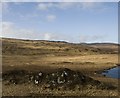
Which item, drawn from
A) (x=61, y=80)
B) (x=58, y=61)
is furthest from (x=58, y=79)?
(x=58, y=61)

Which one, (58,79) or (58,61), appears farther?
(58,61)

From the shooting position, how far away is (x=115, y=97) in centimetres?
3180

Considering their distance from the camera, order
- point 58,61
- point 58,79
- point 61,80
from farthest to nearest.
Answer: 1. point 58,61
2. point 58,79
3. point 61,80

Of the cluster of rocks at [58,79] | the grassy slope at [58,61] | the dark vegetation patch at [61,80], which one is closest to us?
the dark vegetation patch at [61,80]

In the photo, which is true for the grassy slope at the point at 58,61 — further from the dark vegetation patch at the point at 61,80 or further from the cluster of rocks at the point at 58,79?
the cluster of rocks at the point at 58,79

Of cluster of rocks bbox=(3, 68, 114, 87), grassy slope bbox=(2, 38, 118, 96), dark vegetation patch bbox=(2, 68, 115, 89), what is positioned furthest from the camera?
grassy slope bbox=(2, 38, 118, 96)

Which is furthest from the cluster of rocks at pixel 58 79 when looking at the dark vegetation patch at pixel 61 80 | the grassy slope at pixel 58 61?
the grassy slope at pixel 58 61

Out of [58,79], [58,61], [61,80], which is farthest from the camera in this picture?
[58,61]

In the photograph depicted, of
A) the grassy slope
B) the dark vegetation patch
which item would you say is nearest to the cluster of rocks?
the dark vegetation patch

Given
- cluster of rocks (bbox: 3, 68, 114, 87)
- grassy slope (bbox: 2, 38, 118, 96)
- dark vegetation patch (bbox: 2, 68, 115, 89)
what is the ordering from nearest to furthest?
dark vegetation patch (bbox: 2, 68, 115, 89) → cluster of rocks (bbox: 3, 68, 114, 87) → grassy slope (bbox: 2, 38, 118, 96)

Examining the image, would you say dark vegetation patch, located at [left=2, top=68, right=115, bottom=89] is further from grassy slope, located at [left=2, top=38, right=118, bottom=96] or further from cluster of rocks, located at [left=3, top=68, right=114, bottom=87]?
grassy slope, located at [left=2, top=38, right=118, bottom=96]

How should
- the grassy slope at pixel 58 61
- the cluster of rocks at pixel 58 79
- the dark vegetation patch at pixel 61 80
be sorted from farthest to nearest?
the grassy slope at pixel 58 61, the cluster of rocks at pixel 58 79, the dark vegetation patch at pixel 61 80

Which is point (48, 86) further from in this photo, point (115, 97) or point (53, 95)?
point (115, 97)

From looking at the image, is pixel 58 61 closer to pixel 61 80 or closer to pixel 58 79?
pixel 58 79
